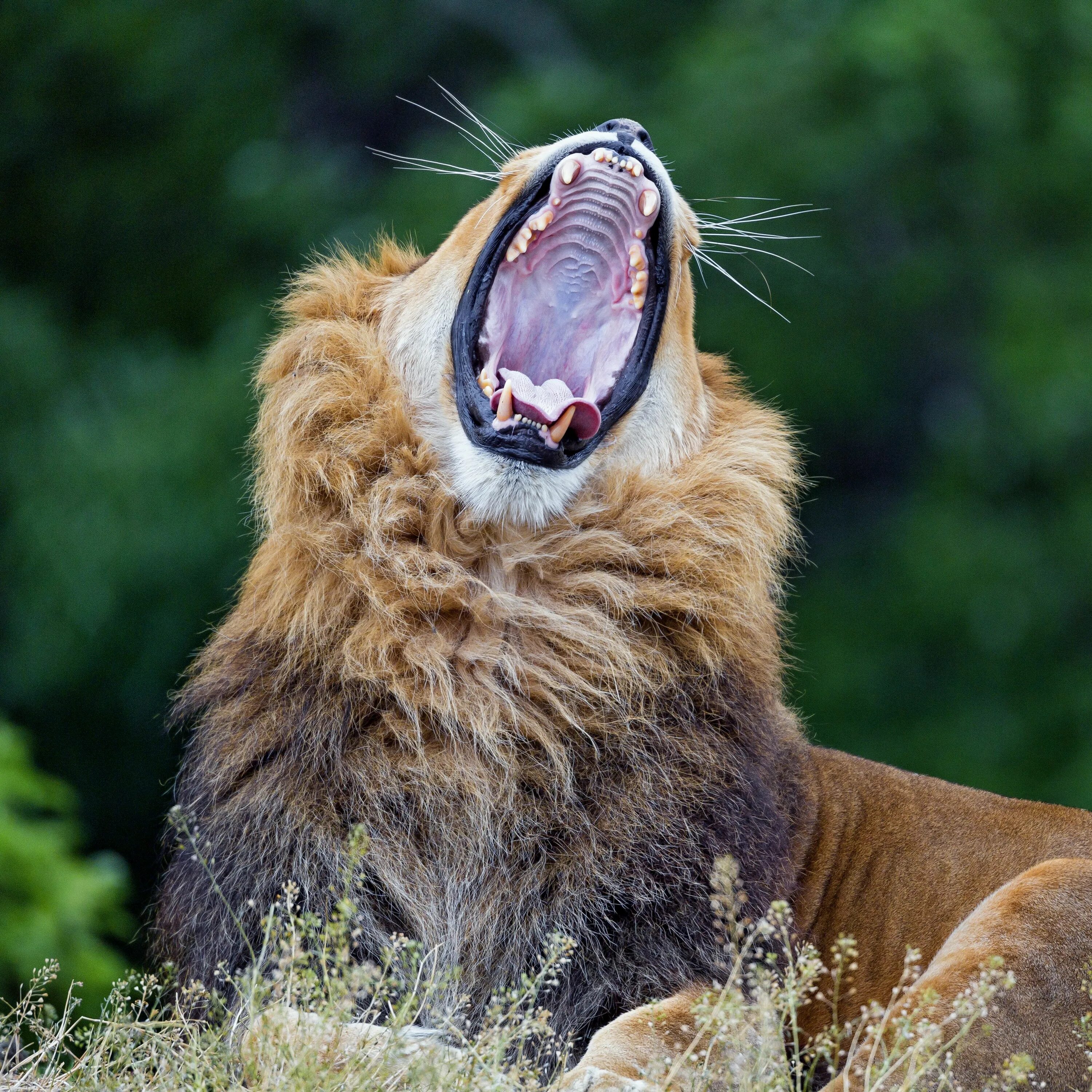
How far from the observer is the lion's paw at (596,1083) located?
3111 mm

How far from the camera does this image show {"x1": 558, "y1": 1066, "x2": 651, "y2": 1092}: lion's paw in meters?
3.11

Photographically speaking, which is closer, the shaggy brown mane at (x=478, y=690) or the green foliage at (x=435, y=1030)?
the green foliage at (x=435, y=1030)

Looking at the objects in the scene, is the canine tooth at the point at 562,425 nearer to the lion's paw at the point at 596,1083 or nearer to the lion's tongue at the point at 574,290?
the lion's tongue at the point at 574,290

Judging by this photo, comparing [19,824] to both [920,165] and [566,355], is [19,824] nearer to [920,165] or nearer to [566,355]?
[566,355]

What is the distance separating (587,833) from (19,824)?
3.35 m

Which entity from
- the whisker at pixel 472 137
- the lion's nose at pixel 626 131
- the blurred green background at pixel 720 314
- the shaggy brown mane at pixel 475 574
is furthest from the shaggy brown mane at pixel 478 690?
the blurred green background at pixel 720 314

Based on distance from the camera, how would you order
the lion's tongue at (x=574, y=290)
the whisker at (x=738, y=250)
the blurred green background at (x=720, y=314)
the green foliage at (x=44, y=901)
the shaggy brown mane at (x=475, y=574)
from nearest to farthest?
the shaggy brown mane at (x=475, y=574) < the lion's tongue at (x=574, y=290) < the whisker at (x=738, y=250) < the green foliage at (x=44, y=901) < the blurred green background at (x=720, y=314)

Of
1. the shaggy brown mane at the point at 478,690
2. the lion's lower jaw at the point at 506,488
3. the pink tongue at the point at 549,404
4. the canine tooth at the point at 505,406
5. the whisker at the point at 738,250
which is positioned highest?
the whisker at the point at 738,250

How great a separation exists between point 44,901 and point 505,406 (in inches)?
120

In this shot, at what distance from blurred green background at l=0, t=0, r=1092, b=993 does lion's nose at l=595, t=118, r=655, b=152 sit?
19.3 ft

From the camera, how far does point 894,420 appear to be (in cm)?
1193

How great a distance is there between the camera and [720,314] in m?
11.0

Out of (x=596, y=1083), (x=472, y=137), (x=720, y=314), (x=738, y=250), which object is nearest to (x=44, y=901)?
(x=472, y=137)

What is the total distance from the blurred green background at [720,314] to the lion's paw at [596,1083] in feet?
21.9
